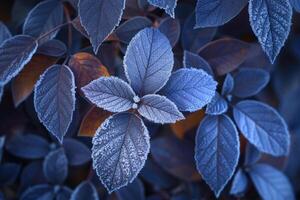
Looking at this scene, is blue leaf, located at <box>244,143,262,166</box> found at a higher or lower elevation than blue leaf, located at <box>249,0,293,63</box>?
lower

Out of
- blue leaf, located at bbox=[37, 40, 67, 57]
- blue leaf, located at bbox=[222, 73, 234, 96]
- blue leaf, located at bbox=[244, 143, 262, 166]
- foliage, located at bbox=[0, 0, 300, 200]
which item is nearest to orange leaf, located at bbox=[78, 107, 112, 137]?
foliage, located at bbox=[0, 0, 300, 200]

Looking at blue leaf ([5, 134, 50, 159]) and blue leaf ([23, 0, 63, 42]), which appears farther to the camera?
blue leaf ([5, 134, 50, 159])

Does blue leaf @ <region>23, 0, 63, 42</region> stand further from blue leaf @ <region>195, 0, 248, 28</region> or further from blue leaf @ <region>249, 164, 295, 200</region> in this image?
blue leaf @ <region>249, 164, 295, 200</region>

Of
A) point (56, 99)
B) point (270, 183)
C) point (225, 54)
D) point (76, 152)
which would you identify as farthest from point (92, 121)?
point (270, 183)

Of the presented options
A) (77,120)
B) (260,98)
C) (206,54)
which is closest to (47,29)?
(77,120)

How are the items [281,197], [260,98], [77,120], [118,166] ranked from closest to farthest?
[118,166]
[77,120]
[281,197]
[260,98]

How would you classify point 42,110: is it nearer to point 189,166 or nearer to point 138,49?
point 138,49

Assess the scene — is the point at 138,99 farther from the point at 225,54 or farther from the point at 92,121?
the point at 225,54
